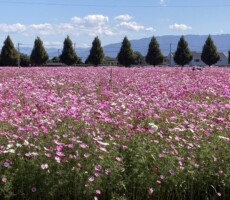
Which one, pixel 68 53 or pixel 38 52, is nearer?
pixel 38 52

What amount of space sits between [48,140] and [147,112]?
104 inches

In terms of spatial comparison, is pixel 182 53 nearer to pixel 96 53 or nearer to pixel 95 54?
pixel 96 53

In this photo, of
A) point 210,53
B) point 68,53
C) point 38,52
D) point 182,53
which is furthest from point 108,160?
point 210,53

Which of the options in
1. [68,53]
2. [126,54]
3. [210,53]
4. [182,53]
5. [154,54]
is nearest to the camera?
[68,53]

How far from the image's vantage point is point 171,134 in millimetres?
6047

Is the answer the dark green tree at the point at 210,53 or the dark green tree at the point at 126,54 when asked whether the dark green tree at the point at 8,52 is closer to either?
the dark green tree at the point at 126,54

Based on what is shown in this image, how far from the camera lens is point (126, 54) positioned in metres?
57.7

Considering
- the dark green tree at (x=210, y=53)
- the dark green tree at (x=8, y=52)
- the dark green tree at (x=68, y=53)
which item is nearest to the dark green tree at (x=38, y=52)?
the dark green tree at (x=8, y=52)

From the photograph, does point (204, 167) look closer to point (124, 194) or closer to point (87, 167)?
point (124, 194)

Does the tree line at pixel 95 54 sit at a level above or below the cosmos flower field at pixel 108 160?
above

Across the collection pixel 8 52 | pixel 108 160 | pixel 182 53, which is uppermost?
pixel 182 53

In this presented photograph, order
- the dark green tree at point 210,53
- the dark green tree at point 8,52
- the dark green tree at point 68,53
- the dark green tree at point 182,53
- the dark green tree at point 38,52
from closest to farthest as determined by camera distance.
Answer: the dark green tree at point 8,52
the dark green tree at point 38,52
the dark green tree at point 68,53
the dark green tree at point 210,53
the dark green tree at point 182,53

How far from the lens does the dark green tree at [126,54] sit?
189 ft

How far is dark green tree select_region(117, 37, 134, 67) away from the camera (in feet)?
189
